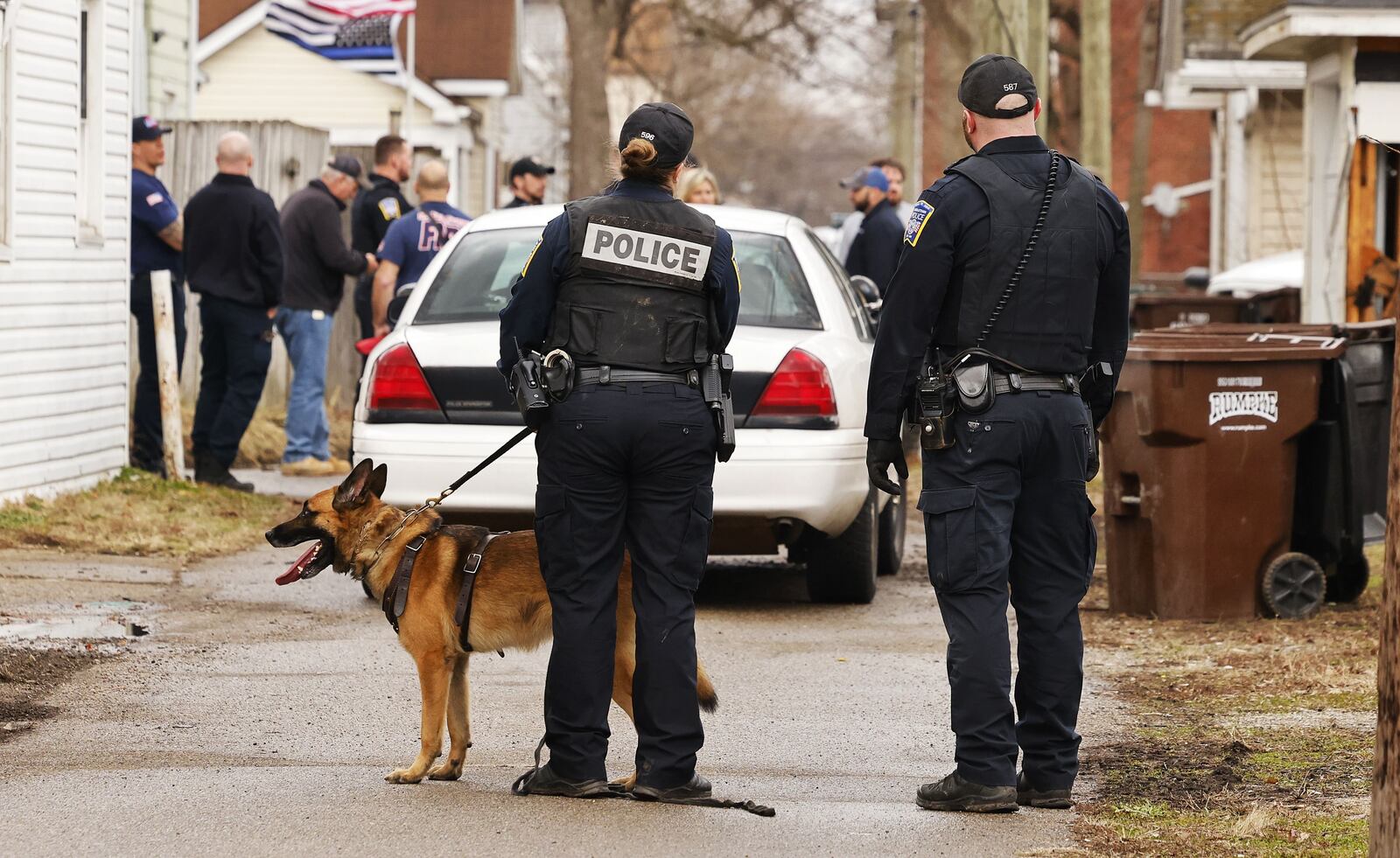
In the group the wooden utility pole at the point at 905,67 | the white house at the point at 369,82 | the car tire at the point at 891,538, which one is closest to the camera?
the car tire at the point at 891,538

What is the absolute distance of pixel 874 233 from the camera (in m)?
13.2

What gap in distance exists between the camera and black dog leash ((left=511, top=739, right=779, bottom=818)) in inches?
194

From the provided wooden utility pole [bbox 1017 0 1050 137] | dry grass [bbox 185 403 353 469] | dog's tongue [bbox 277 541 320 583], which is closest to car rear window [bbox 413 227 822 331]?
dog's tongue [bbox 277 541 320 583]

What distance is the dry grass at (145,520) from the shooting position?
9.62 meters

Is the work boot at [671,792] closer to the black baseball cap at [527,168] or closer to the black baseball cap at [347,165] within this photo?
the black baseball cap at [527,168]

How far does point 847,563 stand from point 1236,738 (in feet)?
8.60

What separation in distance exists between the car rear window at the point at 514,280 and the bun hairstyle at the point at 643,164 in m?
2.96

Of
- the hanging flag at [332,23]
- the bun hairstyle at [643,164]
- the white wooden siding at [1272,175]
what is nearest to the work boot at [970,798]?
the bun hairstyle at [643,164]

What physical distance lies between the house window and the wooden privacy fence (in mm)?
3394

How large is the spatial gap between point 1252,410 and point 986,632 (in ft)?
11.3

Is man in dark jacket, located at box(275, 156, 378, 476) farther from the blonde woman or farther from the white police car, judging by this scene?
the white police car

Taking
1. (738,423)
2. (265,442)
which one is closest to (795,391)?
(738,423)

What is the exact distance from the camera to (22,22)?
35.0 feet

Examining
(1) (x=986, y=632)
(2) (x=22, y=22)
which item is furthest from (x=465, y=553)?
(2) (x=22, y=22)
